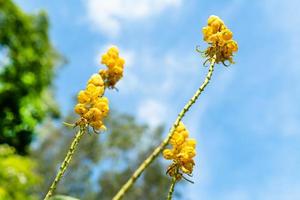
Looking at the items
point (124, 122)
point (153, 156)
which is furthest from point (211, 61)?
point (124, 122)

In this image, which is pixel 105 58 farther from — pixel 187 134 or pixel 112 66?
pixel 187 134

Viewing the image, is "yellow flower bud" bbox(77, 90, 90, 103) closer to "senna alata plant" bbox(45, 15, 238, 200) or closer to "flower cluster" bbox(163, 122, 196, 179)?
"senna alata plant" bbox(45, 15, 238, 200)

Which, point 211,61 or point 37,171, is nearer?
point 211,61

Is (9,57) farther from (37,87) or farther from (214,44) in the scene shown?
(214,44)

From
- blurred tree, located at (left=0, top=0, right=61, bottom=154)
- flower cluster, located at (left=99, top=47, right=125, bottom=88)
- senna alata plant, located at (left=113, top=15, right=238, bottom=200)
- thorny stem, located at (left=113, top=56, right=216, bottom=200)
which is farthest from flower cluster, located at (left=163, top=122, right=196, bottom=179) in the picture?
blurred tree, located at (left=0, top=0, right=61, bottom=154)

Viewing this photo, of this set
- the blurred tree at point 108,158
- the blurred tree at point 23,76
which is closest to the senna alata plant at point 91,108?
the blurred tree at point 23,76

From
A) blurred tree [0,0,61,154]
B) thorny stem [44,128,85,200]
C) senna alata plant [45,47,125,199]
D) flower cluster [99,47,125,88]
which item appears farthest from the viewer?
blurred tree [0,0,61,154]
